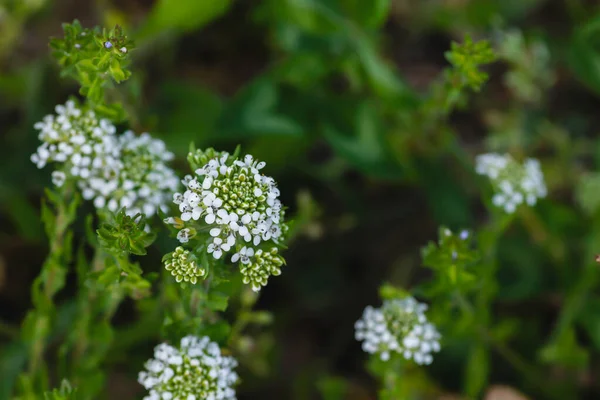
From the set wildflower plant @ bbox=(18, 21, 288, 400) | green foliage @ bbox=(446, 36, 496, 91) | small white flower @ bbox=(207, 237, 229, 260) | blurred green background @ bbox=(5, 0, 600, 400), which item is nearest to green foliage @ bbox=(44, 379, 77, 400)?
wildflower plant @ bbox=(18, 21, 288, 400)

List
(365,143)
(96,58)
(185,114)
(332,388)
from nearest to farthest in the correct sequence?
(96,58)
(332,388)
(365,143)
(185,114)

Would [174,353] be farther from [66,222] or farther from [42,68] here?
[42,68]

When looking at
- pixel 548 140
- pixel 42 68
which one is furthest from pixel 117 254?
pixel 548 140

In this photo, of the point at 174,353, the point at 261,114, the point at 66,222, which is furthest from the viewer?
the point at 261,114

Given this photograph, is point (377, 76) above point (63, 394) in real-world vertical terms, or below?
above

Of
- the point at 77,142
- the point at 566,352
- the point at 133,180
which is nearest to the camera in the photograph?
the point at 77,142

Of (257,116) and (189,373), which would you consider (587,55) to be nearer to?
(257,116)

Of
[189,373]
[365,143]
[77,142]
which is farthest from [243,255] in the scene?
[365,143]
